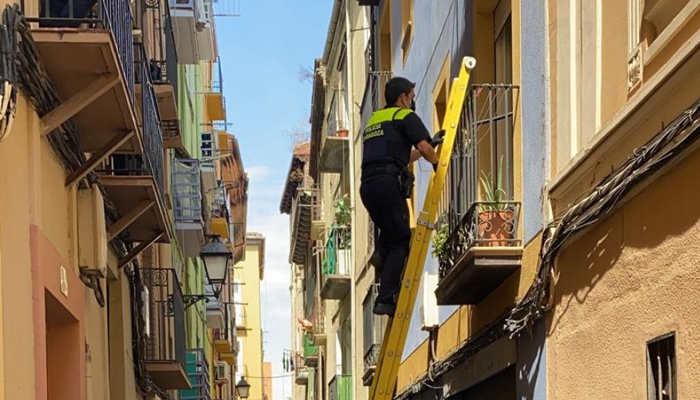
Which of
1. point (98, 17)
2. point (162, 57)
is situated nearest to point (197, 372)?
point (162, 57)

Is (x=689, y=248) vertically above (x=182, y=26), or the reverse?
(x=182, y=26)

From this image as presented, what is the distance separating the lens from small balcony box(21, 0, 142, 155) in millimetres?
7453

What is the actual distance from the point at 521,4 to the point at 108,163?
15.8 ft

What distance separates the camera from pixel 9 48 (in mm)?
6512

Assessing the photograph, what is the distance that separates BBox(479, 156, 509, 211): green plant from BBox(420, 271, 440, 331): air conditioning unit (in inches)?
99.1

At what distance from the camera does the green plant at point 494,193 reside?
853 centimetres

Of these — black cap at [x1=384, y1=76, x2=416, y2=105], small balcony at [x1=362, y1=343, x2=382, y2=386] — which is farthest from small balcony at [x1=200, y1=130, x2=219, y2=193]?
black cap at [x1=384, y1=76, x2=416, y2=105]

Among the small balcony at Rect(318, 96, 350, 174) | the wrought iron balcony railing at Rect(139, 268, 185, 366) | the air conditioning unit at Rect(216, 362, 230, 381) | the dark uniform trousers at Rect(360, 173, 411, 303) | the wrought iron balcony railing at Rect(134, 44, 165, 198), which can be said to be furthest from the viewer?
the air conditioning unit at Rect(216, 362, 230, 381)

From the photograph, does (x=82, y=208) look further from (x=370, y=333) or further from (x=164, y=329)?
(x=370, y=333)

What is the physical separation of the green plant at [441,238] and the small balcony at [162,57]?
15.2ft

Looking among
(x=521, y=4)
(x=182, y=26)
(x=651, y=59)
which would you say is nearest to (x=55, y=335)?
(x=521, y=4)

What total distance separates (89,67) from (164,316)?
30.1 feet

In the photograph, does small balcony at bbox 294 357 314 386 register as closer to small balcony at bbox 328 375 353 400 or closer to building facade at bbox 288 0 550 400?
small balcony at bbox 328 375 353 400

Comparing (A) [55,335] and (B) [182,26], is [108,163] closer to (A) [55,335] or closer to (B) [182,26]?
(A) [55,335]
